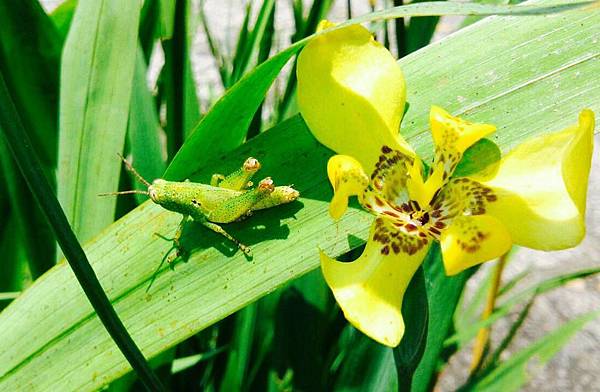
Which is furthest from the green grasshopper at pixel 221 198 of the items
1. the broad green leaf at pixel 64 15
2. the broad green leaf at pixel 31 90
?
the broad green leaf at pixel 64 15

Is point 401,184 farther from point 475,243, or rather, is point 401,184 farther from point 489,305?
point 489,305

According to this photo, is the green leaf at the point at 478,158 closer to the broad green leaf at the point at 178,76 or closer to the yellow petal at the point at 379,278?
the yellow petal at the point at 379,278

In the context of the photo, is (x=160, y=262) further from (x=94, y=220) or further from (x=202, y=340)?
(x=202, y=340)

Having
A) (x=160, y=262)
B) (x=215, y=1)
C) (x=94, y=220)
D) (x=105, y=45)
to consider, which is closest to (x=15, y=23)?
(x=105, y=45)

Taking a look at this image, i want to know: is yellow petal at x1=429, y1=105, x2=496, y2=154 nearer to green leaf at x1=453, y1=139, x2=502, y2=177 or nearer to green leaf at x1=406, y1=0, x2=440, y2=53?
green leaf at x1=453, y1=139, x2=502, y2=177

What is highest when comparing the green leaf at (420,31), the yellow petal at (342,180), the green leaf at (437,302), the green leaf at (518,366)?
the yellow petal at (342,180)

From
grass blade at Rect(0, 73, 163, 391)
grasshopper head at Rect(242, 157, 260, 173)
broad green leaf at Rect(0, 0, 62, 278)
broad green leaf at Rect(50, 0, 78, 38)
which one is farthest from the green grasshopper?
broad green leaf at Rect(50, 0, 78, 38)
